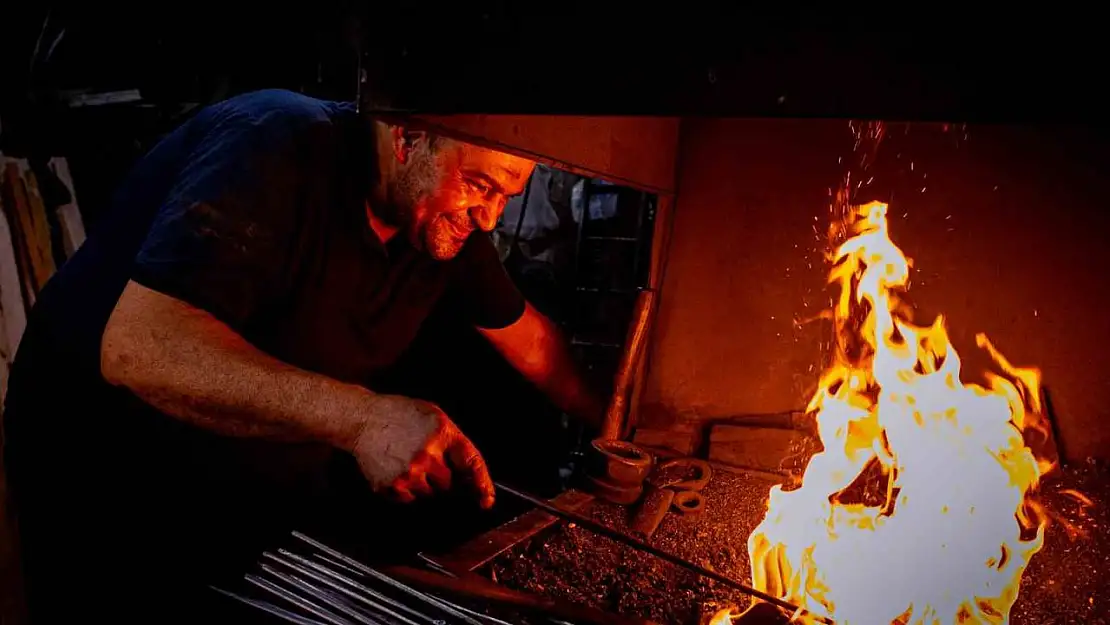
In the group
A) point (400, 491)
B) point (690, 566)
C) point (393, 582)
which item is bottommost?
point (690, 566)

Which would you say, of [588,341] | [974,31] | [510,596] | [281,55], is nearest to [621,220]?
[588,341]

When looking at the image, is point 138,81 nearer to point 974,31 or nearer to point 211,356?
point 211,356

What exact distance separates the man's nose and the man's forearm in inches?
36.1

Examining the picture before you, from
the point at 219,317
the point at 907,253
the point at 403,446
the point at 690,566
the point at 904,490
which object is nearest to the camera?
the point at 403,446

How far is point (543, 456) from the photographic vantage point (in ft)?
22.5

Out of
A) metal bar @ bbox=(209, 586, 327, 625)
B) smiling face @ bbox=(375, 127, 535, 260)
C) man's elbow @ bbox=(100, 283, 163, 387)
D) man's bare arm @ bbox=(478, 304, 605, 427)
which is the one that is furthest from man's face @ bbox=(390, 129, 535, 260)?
metal bar @ bbox=(209, 586, 327, 625)

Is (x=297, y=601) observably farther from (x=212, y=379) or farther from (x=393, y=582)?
(x=212, y=379)

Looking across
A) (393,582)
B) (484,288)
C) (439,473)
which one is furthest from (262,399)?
(484,288)

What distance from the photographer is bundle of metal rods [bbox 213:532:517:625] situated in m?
1.88

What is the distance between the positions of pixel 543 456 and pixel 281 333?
4.37m

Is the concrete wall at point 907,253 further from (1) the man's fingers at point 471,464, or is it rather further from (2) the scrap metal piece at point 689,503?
(1) the man's fingers at point 471,464

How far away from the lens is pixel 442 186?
2.67 meters

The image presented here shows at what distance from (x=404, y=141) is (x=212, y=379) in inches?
43.3

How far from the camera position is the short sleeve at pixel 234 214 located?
221cm
